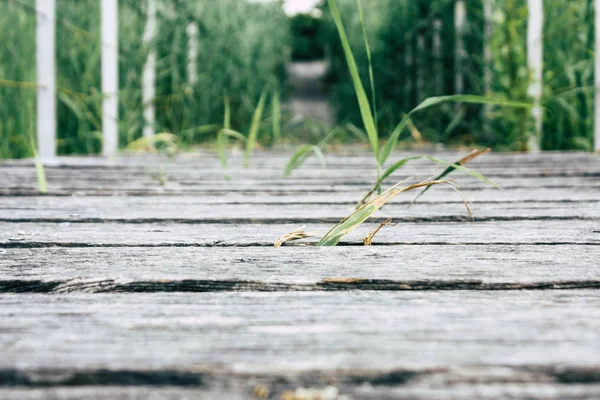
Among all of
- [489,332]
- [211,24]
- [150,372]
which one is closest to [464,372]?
[489,332]

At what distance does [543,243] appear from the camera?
2.49 ft

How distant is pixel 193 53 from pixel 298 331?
379cm

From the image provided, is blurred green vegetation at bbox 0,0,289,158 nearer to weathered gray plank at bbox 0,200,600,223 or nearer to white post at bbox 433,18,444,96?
weathered gray plank at bbox 0,200,600,223

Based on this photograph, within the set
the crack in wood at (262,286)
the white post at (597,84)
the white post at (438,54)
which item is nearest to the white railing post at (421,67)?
the white post at (438,54)

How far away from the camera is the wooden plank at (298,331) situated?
391mm

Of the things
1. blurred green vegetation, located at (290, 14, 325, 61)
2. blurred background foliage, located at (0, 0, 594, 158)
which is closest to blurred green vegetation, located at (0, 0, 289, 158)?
blurred background foliage, located at (0, 0, 594, 158)

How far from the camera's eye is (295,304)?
1.68ft

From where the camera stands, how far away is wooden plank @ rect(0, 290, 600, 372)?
1.28ft

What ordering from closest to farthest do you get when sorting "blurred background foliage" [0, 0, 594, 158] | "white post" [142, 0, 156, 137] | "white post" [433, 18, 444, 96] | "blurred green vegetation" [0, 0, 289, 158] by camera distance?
"blurred green vegetation" [0, 0, 289, 158] < "blurred background foliage" [0, 0, 594, 158] < "white post" [142, 0, 156, 137] < "white post" [433, 18, 444, 96]

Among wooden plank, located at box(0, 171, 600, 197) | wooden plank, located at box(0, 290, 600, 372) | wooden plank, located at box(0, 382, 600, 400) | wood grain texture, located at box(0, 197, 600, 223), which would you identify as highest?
wooden plank, located at box(0, 171, 600, 197)

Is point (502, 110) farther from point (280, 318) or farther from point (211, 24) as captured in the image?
point (280, 318)

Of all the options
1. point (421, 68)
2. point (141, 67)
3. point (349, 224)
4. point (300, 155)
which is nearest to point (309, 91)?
point (421, 68)

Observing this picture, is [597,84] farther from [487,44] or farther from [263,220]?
[263,220]

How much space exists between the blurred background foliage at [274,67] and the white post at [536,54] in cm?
3
